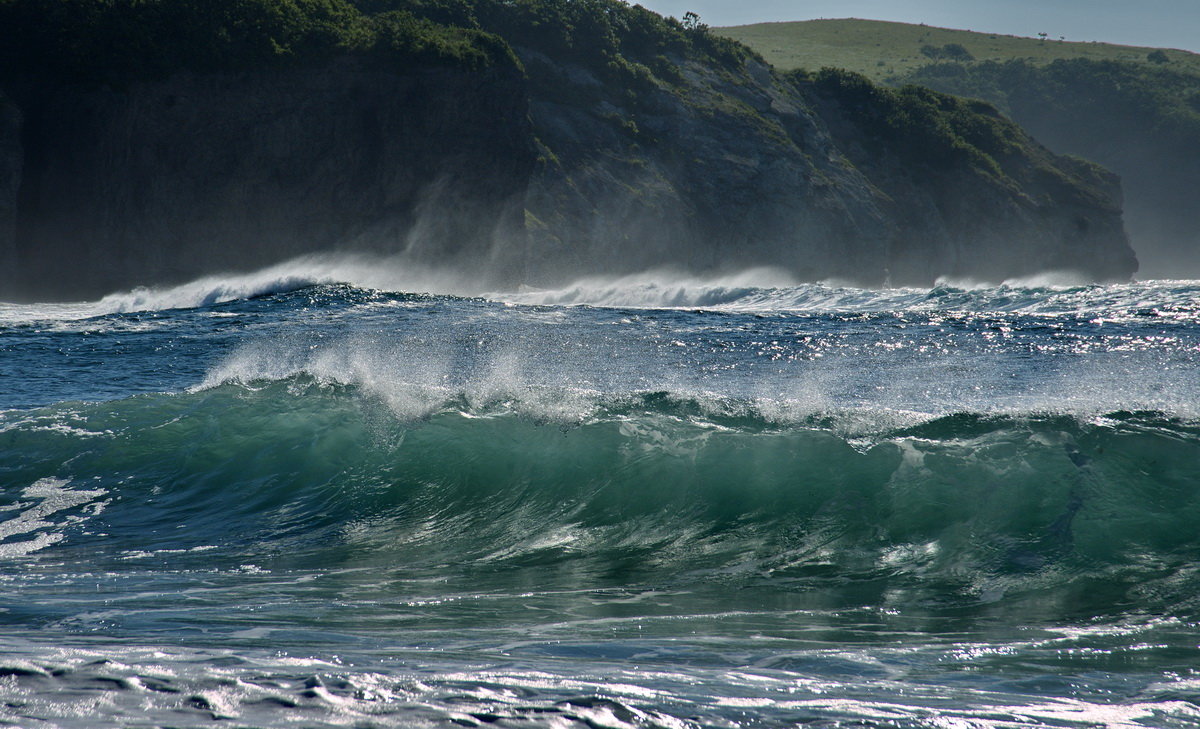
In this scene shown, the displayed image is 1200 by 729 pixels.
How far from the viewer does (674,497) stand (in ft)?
25.5

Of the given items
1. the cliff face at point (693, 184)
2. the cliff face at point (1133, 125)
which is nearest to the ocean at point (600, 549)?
the cliff face at point (693, 184)

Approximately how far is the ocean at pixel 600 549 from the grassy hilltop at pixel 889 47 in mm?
92599

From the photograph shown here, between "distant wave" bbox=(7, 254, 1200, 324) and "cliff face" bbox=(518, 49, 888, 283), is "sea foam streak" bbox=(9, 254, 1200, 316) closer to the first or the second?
"distant wave" bbox=(7, 254, 1200, 324)

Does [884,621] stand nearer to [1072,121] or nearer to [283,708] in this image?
[283,708]

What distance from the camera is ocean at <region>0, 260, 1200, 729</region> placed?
3.73m

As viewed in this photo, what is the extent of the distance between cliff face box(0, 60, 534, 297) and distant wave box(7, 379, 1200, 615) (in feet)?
75.5

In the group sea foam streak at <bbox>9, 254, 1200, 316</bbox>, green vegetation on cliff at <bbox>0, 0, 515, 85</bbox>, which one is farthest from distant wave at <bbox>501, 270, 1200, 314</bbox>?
green vegetation on cliff at <bbox>0, 0, 515, 85</bbox>

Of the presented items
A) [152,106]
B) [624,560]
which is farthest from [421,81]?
[624,560]

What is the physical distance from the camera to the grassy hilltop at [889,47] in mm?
100688

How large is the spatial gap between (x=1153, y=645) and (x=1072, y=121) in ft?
→ 306

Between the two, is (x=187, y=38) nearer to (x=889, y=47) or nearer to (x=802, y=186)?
(x=802, y=186)

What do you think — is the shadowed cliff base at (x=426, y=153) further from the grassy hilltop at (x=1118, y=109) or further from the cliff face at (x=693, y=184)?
the grassy hilltop at (x=1118, y=109)

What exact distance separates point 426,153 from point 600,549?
30.4 m

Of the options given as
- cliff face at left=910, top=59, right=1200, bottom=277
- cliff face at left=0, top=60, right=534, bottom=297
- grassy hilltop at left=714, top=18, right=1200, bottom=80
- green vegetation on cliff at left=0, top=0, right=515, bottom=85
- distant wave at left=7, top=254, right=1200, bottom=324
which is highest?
grassy hilltop at left=714, top=18, right=1200, bottom=80
